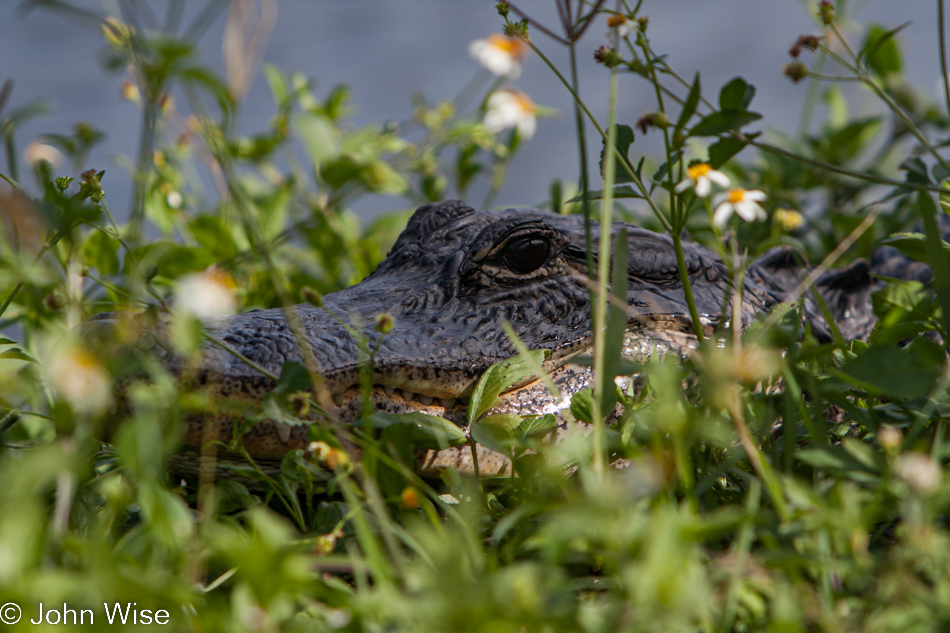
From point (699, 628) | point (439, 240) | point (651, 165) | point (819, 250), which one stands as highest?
point (651, 165)

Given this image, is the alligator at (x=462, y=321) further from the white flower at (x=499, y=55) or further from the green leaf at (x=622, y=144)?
the white flower at (x=499, y=55)

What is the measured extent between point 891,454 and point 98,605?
1.17 meters

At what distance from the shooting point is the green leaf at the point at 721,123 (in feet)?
5.12

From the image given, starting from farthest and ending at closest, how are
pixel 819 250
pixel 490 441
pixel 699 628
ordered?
pixel 819 250, pixel 490 441, pixel 699 628

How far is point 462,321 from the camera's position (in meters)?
2.30

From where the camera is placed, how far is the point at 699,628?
1188 millimetres

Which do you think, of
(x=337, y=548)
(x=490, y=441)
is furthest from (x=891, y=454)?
(x=337, y=548)

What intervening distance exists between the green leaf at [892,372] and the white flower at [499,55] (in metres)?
0.86

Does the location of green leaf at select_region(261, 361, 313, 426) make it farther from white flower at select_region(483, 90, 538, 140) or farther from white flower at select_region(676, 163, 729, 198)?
white flower at select_region(676, 163, 729, 198)

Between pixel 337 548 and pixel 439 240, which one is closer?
pixel 337 548

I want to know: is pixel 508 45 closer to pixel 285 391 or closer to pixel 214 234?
pixel 285 391

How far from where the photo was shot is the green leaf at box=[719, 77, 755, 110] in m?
1.66

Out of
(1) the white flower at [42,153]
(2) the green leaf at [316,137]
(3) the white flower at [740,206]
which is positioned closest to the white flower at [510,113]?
(3) the white flower at [740,206]

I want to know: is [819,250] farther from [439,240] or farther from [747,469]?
[747,469]
